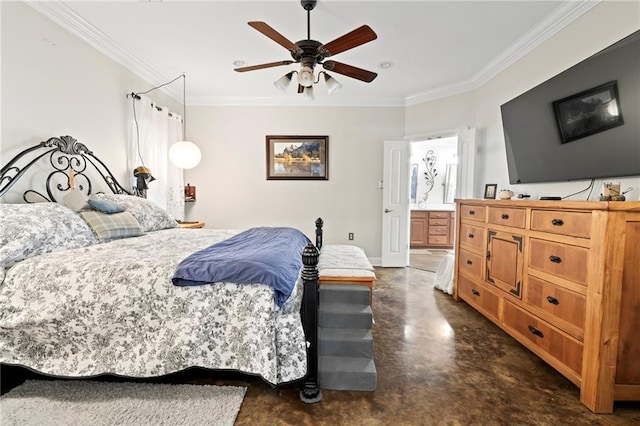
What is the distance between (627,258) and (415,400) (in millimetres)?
1398

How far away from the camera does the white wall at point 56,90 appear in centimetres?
218

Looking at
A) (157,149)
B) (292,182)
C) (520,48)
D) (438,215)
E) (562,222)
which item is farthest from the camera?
(438,215)

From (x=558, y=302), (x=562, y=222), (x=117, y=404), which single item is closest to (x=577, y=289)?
(x=558, y=302)

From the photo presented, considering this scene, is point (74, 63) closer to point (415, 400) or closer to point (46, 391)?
point (46, 391)

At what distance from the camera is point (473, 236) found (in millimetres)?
3018

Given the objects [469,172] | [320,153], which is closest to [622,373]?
[469,172]

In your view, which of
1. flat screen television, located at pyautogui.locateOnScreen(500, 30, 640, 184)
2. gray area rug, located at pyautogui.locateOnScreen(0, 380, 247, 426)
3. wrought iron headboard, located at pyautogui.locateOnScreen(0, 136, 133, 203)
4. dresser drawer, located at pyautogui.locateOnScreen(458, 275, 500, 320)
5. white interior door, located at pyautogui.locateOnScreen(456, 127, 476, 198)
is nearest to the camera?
gray area rug, located at pyautogui.locateOnScreen(0, 380, 247, 426)

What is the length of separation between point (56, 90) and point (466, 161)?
4492mm

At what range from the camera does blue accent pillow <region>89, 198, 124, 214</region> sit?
2408mm

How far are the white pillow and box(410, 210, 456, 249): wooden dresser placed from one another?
5745 mm

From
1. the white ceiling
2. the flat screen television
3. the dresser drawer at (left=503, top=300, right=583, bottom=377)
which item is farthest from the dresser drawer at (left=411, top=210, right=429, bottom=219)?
the dresser drawer at (left=503, top=300, right=583, bottom=377)

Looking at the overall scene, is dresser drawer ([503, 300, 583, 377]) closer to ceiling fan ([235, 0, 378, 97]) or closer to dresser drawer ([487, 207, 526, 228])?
dresser drawer ([487, 207, 526, 228])

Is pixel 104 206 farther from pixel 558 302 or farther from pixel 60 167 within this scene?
pixel 558 302

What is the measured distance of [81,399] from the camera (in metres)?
1.65
